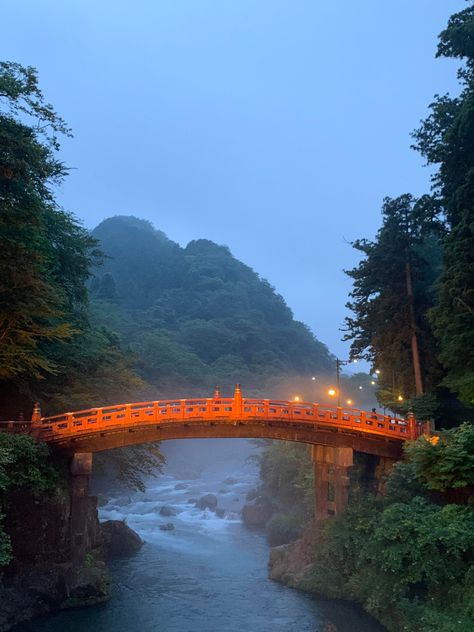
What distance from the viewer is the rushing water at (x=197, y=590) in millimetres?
21375

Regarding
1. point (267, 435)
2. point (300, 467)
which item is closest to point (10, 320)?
point (267, 435)

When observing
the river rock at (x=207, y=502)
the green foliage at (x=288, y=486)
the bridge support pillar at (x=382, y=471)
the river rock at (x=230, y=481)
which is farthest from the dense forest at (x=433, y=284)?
the river rock at (x=230, y=481)

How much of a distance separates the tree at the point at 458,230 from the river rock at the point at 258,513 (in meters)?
22.9

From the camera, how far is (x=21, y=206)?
2220 cm

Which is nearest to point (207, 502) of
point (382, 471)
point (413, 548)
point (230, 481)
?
point (230, 481)

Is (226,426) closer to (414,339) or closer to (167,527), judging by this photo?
(414,339)

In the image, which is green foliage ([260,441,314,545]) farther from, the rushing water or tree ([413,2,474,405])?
tree ([413,2,474,405])

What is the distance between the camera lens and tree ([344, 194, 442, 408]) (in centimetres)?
3238

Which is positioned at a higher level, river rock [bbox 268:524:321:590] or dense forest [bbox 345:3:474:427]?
dense forest [bbox 345:3:474:427]

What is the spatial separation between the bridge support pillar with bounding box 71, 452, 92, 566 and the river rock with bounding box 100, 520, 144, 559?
30.3 feet

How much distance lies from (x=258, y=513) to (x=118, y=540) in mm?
14551

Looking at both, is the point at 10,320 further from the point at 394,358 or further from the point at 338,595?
the point at 394,358

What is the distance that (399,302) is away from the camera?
110 feet

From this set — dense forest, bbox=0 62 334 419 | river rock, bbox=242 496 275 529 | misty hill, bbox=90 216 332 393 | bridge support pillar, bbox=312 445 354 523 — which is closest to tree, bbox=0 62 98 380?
dense forest, bbox=0 62 334 419
